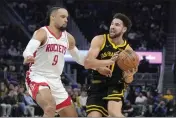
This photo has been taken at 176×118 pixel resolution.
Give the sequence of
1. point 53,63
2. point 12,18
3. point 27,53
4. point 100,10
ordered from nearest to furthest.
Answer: point 27,53 → point 53,63 → point 12,18 → point 100,10

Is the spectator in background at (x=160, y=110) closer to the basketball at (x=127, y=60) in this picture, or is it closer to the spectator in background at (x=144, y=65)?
the spectator in background at (x=144, y=65)

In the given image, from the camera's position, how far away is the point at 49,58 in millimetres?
7477

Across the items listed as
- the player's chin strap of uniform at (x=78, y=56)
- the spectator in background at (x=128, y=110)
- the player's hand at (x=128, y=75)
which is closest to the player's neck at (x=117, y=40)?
the player's hand at (x=128, y=75)

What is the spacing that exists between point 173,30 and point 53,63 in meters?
21.4

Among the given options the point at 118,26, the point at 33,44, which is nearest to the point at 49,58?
the point at 33,44

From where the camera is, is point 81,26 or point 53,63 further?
point 81,26

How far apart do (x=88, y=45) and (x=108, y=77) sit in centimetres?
1867

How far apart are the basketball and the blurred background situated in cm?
1008

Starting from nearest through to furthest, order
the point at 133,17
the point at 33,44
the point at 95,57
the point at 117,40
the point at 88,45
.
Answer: the point at 95,57
the point at 33,44
the point at 117,40
the point at 88,45
the point at 133,17

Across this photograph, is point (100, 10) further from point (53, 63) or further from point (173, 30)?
point (53, 63)

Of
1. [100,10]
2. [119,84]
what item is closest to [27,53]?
[119,84]

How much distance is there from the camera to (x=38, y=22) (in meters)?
26.8

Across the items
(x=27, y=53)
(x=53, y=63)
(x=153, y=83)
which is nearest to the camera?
(x=27, y=53)

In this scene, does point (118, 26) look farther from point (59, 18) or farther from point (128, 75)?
point (59, 18)
